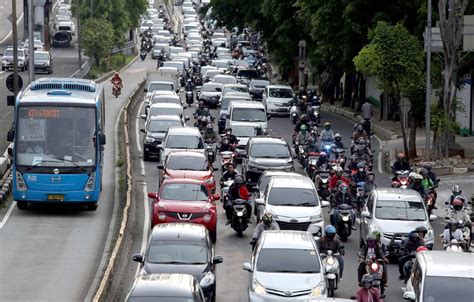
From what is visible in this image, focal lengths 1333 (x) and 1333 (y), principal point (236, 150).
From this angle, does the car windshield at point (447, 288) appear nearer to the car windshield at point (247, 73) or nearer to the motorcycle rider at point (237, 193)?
the motorcycle rider at point (237, 193)

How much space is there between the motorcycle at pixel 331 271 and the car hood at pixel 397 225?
4.43m

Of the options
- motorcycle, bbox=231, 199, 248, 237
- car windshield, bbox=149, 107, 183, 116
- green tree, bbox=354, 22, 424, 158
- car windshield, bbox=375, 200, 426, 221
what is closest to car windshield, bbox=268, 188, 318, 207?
motorcycle, bbox=231, 199, 248, 237

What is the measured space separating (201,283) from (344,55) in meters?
37.9

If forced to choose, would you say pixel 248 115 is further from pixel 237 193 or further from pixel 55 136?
pixel 237 193

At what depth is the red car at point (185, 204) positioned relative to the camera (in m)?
31.4

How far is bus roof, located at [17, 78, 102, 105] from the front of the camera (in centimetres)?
3522

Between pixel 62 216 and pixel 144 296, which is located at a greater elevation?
pixel 144 296

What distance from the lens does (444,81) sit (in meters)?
46.9

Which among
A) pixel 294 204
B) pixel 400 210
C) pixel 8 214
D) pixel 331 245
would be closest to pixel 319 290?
pixel 331 245

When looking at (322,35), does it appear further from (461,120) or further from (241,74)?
(241,74)

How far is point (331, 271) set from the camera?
24.5 meters

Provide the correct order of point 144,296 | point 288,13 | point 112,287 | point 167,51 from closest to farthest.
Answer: point 144,296 < point 112,287 < point 288,13 < point 167,51

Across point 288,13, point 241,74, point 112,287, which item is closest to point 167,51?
point 241,74

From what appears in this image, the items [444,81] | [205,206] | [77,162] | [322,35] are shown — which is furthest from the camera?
[322,35]
